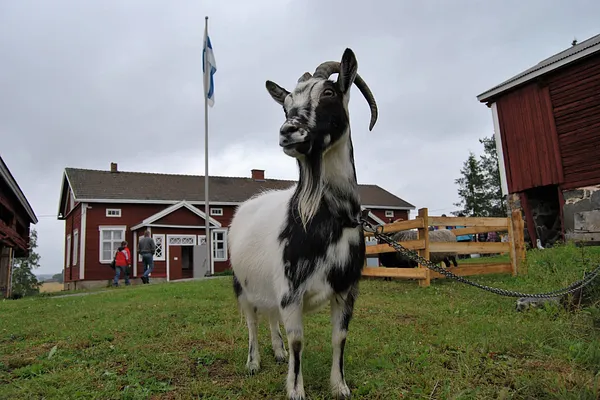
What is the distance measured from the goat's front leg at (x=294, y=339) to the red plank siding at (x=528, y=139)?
45.1ft

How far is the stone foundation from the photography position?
497 inches

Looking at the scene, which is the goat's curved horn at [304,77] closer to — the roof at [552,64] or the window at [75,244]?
the roof at [552,64]

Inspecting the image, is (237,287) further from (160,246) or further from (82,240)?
(82,240)

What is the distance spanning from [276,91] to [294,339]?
201 centimetres

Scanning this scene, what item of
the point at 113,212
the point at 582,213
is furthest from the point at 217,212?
the point at 582,213

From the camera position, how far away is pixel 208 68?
22.9 metres

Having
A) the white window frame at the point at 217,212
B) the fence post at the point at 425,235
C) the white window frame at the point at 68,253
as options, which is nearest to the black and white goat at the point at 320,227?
the fence post at the point at 425,235

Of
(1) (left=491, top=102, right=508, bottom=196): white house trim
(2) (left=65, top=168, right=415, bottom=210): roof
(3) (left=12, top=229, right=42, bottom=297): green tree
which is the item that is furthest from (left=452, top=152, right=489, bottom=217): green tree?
(3) (left=12, top=229, right=42, bottom=297): green tree

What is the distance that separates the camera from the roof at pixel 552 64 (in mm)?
12648

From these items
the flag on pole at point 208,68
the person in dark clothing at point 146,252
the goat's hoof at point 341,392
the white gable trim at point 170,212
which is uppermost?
the flag on pole at point 208,68

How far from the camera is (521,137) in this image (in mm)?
15117

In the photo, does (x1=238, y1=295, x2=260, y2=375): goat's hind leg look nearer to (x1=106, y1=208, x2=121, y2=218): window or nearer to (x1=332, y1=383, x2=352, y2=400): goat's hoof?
(x1=332, y1=383, x2=352, y2=400): goat's hoof

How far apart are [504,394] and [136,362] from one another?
3298mm

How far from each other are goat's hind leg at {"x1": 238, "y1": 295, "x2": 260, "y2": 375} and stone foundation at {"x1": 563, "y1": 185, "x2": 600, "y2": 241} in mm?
11921
